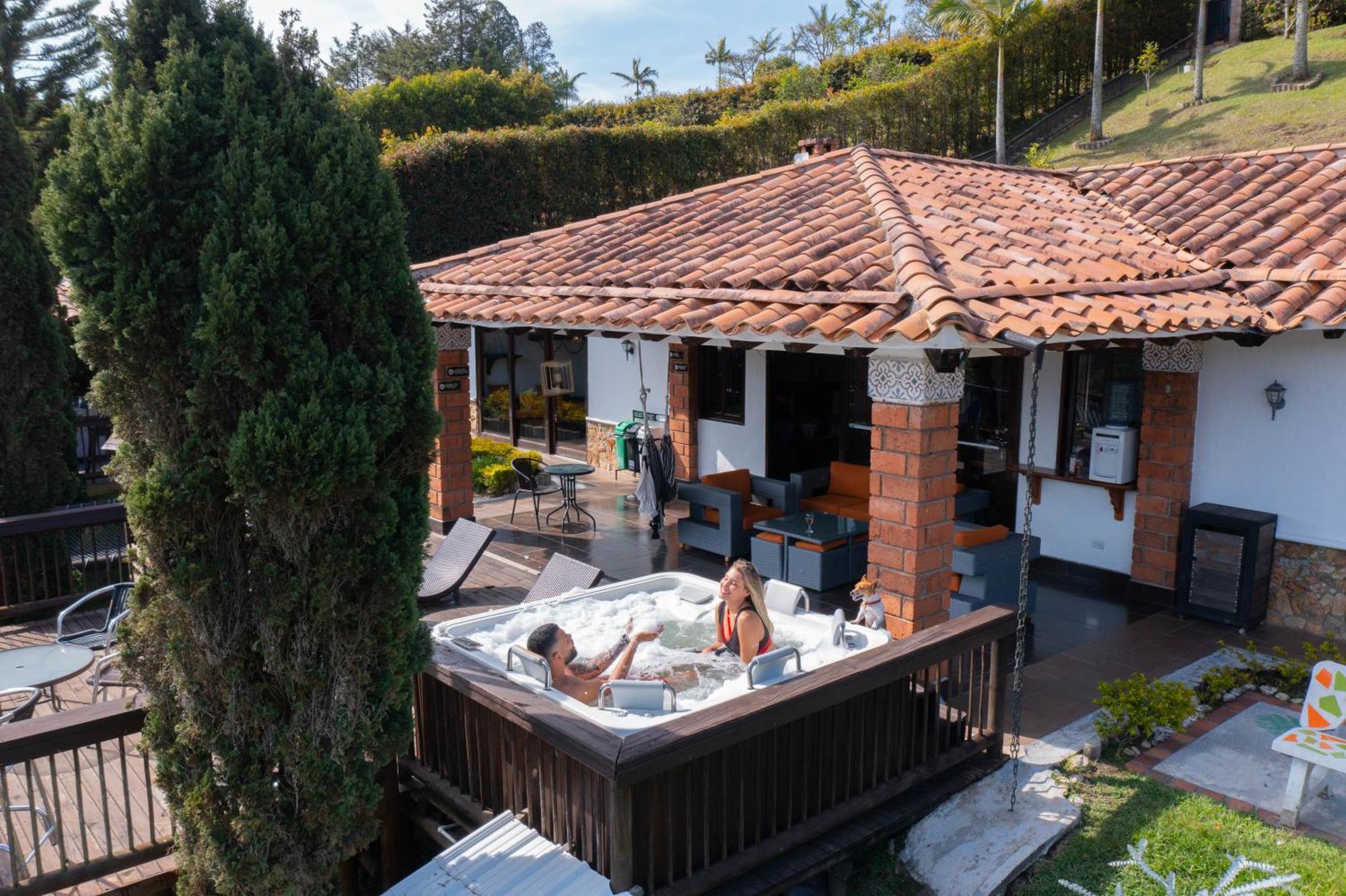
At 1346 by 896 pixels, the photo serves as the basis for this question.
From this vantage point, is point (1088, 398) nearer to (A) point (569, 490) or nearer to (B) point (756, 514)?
(B) point (756, 514)

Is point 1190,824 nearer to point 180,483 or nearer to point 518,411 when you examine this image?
point 180,483

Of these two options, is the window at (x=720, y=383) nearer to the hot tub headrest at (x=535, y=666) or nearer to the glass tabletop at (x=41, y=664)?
the hot tub headrest at (x=535, y=666)

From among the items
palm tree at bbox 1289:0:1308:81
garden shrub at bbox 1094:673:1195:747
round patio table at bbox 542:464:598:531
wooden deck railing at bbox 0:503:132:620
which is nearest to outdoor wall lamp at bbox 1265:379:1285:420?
garden shrub at bbox 1094:673:1195:747

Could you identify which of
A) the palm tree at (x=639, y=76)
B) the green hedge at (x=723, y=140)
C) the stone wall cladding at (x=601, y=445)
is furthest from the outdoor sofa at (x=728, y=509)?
the palm tree at (x=639, y=76)

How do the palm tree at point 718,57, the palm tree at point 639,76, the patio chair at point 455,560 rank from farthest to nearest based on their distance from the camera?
the palm tree at point 639,76 < the palm tree at point 718,57 < the patio chair at point 455,560

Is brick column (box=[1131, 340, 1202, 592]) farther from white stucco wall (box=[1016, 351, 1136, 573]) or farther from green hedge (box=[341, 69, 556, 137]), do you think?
green hedge (box=[341, 69, 556, 137])

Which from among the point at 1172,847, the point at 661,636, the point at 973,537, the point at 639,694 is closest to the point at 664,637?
Result: the point at 661,636

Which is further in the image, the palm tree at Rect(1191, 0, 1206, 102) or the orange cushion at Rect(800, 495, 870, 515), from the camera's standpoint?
the palm tree at Rect(1191, 0, 1206, 102)
